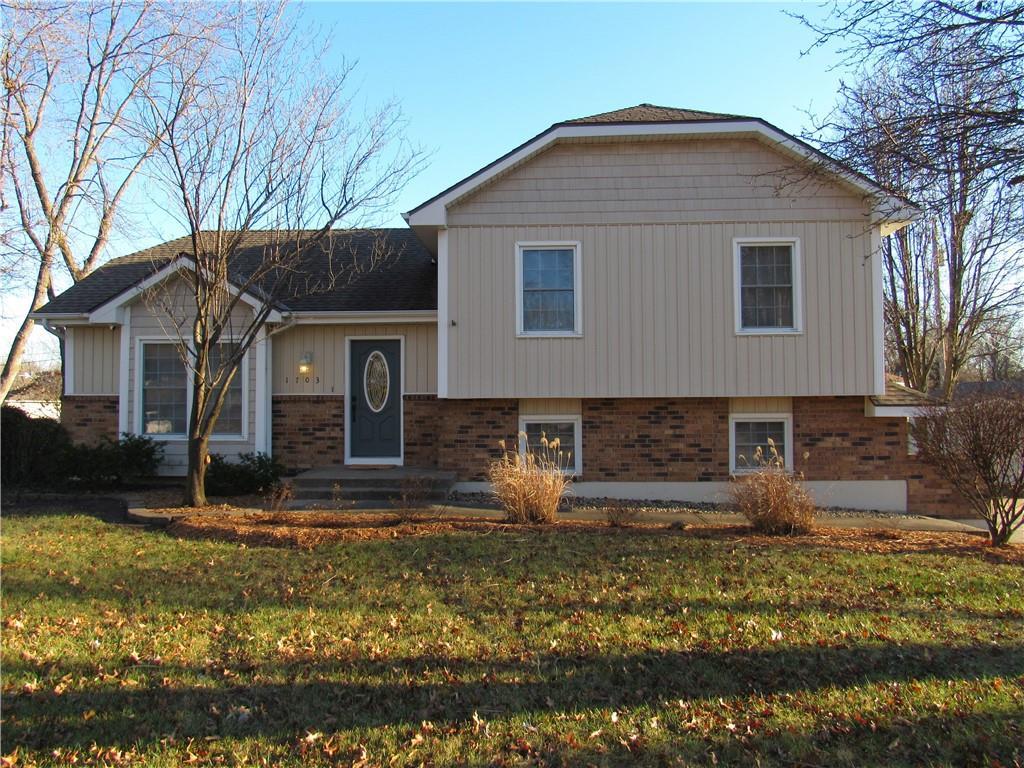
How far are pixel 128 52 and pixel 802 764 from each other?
55.4 ft

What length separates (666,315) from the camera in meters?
11.1

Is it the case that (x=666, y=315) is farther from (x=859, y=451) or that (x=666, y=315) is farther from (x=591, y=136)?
(x=859, y=451)

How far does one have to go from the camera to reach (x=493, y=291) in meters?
11.2

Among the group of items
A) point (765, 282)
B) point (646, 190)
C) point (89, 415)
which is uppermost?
point (646, 190)

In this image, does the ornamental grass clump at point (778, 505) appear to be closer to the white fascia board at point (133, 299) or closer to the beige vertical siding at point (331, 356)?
the beige vertical siding at point (331, 356)

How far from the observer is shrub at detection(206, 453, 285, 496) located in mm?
11266

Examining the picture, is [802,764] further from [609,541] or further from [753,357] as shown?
[753,357]

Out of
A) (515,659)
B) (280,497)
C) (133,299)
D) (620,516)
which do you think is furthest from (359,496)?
(515,659)

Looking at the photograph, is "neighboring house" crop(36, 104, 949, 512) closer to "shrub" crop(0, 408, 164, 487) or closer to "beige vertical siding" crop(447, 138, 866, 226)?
"beige vertical siding" crop(447, 138, 866, 226)

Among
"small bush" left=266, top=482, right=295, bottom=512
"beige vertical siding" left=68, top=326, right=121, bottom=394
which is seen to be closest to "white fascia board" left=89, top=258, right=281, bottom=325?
"beige vertical siding" left=68, top=326, right=121, bottom=394

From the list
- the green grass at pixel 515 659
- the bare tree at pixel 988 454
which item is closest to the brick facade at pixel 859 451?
the bare tree at pixel 988 454

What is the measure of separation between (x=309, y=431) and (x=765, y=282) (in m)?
7.88

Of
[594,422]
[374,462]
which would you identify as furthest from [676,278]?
[374,462]

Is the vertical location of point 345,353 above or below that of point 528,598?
above
